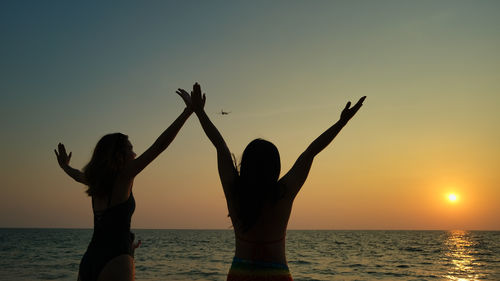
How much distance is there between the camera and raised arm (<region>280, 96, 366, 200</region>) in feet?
8.21

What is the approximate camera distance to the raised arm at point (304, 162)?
250 centimetres

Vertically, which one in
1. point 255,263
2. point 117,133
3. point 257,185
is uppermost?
point 117,133

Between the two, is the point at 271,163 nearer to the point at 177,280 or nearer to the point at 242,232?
the point at 242,232

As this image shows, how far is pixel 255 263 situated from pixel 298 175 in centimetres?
57

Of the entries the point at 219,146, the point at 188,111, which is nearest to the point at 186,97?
the point at 188,111

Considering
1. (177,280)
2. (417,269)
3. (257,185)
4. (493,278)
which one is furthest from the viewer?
(417,269)

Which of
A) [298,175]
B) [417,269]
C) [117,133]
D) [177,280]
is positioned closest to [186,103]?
[117,133]

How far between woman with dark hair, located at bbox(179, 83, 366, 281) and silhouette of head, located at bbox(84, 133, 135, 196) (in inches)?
41.2

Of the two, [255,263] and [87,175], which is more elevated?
[87,175]

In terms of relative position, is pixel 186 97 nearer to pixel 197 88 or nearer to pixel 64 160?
pixel 197 88

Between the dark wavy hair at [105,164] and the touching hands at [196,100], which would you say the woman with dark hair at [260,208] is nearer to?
the touching hands at [196,100]

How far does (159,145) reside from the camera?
10.1ft

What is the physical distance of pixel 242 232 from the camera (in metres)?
2.48

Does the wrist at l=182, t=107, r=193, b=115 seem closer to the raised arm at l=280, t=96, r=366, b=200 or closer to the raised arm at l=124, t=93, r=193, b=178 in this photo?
the raised arm at l=124, t=93, r=193, b=178
